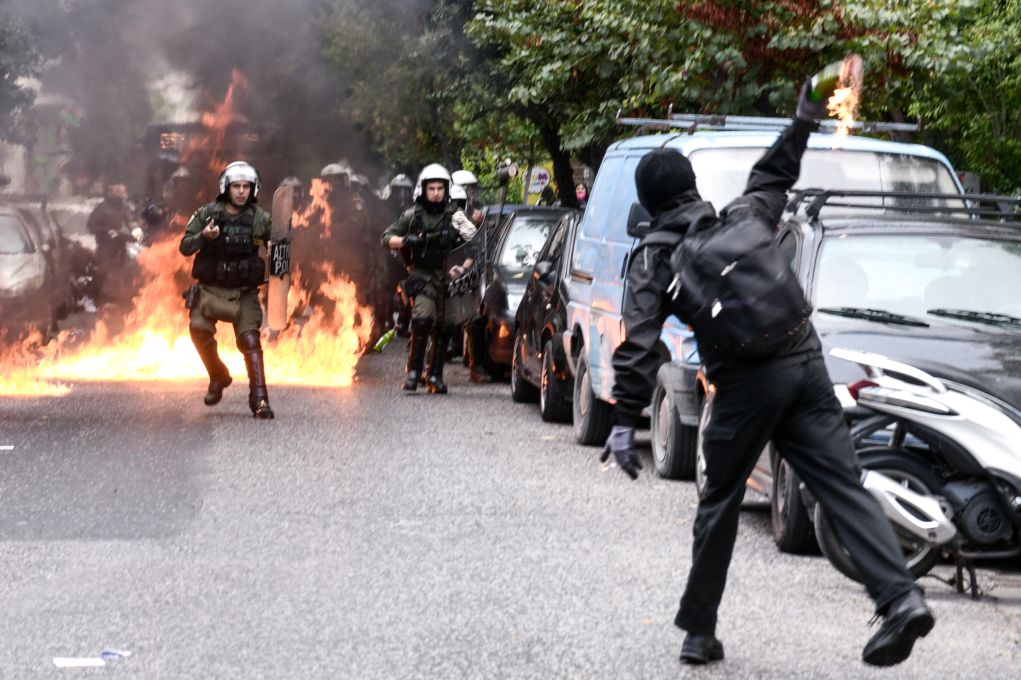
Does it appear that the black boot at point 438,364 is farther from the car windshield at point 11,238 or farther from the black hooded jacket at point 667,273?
the black hooded jacket at point 667,273

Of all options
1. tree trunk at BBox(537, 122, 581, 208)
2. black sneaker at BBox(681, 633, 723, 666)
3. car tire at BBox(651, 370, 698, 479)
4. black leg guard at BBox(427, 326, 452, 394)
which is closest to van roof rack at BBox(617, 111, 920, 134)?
car tire at BBox(651, 370, 698, 479)

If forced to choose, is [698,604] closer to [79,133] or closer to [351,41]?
[79,133]

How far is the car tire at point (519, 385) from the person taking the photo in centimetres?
1534

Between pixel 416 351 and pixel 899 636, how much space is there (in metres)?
10.5

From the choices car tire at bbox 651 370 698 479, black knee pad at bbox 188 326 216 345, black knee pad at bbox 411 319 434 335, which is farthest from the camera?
black knee pad at bbox 411 319 434 335

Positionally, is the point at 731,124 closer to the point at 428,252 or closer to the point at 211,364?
the point at 428,252

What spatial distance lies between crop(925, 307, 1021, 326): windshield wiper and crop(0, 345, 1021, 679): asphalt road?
42.2 inches

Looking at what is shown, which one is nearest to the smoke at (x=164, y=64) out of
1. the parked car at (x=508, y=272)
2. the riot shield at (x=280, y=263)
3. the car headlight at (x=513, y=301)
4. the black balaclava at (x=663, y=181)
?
the parked car at (x=508, y=272)

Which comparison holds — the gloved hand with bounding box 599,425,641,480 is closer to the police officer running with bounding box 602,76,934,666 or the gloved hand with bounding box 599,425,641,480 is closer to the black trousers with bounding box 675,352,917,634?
the police officer running with bounding box 602,76,934,666

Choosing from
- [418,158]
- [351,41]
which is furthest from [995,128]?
[418,158]

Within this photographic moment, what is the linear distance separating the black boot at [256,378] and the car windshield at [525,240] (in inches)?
159

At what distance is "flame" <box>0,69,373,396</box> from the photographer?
683 inches

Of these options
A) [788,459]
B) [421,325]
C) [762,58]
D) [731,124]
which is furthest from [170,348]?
[788,459]

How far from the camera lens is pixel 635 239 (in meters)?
10.8
